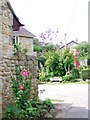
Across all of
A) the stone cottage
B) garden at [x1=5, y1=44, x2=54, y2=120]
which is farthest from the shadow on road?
the stone cottage

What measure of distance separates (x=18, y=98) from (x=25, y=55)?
1.54 meters

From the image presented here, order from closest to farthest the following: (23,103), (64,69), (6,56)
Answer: (6,56), (23,103), (64,69)

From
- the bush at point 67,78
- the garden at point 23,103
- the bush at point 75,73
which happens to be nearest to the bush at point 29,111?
the garden at point 23,103

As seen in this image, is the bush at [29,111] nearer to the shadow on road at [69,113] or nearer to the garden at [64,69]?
the shadow on road at [69,113]

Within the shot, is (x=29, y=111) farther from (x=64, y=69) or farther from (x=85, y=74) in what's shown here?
(x=64, y=69)

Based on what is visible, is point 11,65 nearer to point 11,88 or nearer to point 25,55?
point 11,88

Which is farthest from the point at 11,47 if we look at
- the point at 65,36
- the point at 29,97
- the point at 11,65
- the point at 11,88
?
the point at 65,36

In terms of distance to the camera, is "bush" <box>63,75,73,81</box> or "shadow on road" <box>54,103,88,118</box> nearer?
"shadow on road" <box>54,103,88,118</box>

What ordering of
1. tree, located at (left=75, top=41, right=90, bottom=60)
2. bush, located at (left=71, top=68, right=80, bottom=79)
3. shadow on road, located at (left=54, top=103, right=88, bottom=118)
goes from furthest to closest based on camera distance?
tree, located at (left=75, top=41, right=90, bottom=60), bush, located at (left=71, top=68, right=80, bottom=79), shadow on road, located at (left=54, top=103, right=88, bottom=118)

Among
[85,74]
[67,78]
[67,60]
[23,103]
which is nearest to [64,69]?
[67,60]

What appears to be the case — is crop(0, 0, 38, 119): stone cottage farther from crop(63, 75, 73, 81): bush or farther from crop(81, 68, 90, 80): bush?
crop(81, 68, 90, 80): bush

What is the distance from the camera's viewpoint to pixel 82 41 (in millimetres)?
46531

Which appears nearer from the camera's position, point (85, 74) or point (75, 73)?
point (85, 74)

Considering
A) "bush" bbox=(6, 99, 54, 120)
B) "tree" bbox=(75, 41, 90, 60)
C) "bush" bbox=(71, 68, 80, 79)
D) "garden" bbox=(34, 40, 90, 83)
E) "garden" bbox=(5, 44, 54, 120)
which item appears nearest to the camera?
"bush" bbox=(6, 99, 54, 120)
